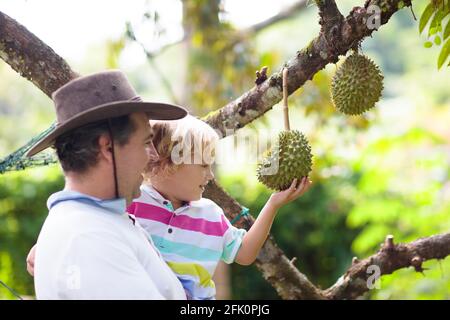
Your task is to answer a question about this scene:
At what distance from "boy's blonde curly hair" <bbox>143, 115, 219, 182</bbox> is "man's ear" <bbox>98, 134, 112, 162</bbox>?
45 cm

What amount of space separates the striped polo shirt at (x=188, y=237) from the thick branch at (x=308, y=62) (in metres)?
0.54

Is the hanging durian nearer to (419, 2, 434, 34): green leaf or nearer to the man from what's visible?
the man

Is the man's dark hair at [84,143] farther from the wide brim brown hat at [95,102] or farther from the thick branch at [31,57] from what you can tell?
the thick branch at [31,57]

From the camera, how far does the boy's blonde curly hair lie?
8.40 ft

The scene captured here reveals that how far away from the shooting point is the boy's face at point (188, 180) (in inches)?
102

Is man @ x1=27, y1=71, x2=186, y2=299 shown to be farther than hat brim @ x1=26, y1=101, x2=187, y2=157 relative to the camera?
No

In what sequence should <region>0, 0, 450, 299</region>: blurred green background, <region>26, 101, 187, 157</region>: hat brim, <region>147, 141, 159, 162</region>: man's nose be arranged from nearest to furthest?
<region>26, 101, 187, 157</region>: hat brim, <region>147, 141, 159, 162</region>: man's nose, <region>0, 0, 450, 299</region>: blurred green background

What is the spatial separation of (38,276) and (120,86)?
662mm

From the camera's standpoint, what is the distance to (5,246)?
23.3 ft

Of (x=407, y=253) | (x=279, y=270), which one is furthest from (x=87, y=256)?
(x=407, y=253)

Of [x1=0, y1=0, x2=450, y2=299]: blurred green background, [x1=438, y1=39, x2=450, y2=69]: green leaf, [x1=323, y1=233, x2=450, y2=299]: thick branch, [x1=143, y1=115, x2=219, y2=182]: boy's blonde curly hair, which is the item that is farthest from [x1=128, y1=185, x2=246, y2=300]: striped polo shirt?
[x1=0, y1=0, x2=450, y2=299]: blurred green background

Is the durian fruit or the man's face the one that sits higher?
the durian fruit

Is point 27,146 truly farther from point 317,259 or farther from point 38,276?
point 317,259

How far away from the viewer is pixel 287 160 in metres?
2.34
